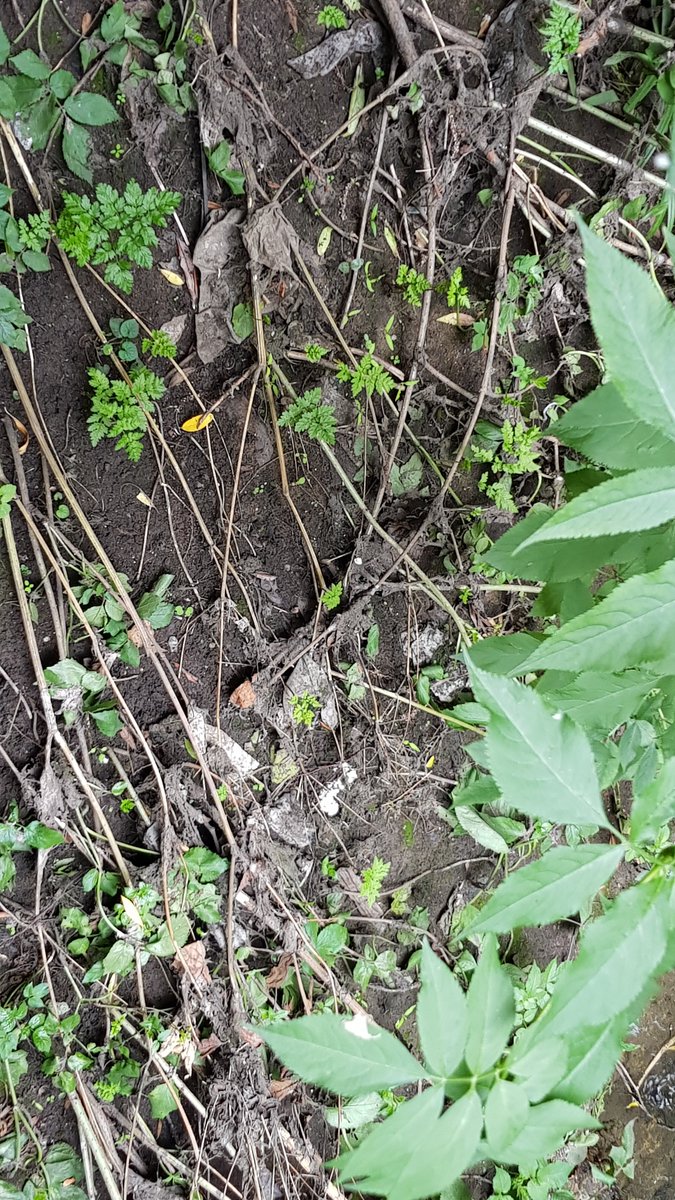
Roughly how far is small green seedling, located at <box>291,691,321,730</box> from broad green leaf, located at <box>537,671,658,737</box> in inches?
53.9

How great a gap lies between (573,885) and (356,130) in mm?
2550

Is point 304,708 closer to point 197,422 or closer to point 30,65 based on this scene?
point 197,422

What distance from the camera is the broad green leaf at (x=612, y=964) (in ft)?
2.86

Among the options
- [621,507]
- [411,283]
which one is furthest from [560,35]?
[621,507]

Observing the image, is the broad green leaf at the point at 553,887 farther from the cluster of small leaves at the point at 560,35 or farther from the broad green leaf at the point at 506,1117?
the cluster of small leaves at the point at 560,35

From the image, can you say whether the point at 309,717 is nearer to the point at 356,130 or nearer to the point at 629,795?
the point at 629,795

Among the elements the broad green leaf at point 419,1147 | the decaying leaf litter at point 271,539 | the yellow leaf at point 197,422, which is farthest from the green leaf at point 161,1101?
the yellow leaf at point 197,422

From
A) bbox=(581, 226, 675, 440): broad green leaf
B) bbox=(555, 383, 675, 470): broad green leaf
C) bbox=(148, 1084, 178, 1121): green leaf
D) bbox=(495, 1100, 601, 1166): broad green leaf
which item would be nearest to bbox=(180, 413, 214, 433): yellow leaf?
bbox=(555, 383, 675, 470): broad green leaf

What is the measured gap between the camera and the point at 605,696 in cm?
130

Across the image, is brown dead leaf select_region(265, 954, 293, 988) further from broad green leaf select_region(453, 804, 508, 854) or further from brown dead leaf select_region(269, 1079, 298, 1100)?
broad green leaf select_region(453, 804, 508, 854)

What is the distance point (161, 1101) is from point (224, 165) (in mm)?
3109

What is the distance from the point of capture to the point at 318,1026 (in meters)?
1.04

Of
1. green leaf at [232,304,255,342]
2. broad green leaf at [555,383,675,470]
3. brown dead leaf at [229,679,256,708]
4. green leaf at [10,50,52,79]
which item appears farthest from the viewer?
brown dead leaf at [229,679,256,708]

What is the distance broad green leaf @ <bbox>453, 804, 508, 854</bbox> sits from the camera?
2748 millimetres
